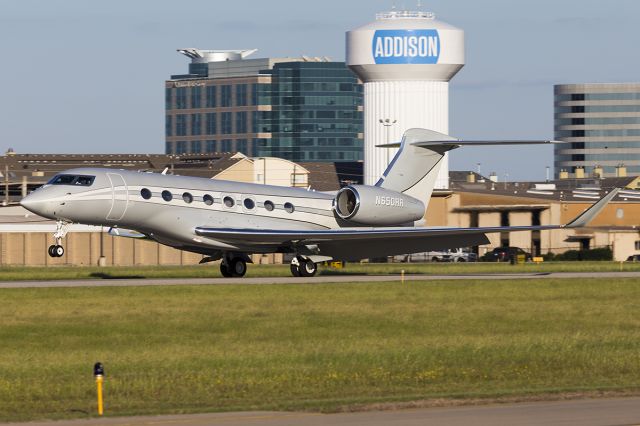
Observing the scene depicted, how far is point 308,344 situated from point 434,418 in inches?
461

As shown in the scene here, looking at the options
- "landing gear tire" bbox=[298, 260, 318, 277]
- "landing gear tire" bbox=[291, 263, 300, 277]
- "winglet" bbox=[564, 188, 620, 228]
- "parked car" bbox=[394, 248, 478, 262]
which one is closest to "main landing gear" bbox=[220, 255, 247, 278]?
"landing gear tire" bbox=[291, 263, 300, 277]

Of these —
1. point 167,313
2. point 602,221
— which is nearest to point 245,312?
point 167,313

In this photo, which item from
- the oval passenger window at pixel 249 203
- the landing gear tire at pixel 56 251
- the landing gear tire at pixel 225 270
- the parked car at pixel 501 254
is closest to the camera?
the landing gear tire at pixel 56 251

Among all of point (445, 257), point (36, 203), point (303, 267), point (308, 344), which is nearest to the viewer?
point (308, 344)

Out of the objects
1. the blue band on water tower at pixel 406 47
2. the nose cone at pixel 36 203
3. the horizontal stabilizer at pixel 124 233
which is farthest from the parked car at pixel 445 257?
the nose cone at pixel 36 203

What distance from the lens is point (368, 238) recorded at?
4719 cm

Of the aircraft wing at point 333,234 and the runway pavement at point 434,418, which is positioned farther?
the aircraft wing at point 333,234

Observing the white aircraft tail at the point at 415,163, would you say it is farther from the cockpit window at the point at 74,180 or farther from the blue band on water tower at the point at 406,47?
the blue band on water tower at the point at 406,47

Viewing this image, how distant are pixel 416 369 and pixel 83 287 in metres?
16.6

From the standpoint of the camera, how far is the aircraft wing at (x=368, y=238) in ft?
152

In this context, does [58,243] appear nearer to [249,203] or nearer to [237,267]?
[249,203]

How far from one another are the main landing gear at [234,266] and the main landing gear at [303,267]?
1915 millimetres

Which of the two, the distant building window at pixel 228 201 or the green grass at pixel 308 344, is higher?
the distant building window at pixel 228 201

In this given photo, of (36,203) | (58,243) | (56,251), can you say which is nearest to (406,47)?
(36,203)
